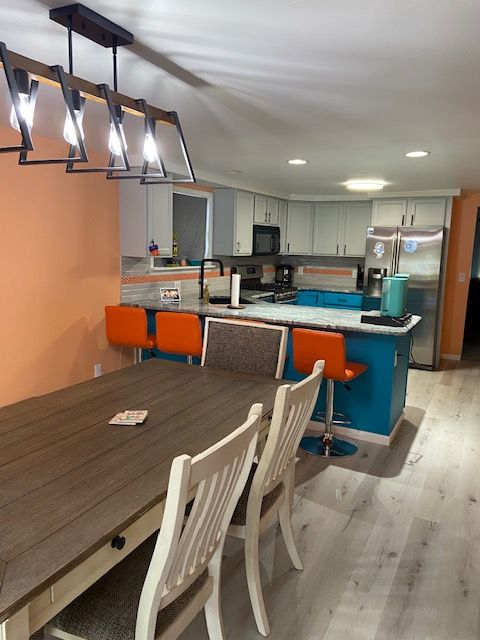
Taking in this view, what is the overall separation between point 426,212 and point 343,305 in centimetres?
160

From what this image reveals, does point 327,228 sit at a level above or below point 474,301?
above

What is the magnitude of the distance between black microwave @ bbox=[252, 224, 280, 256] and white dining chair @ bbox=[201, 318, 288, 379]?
3294mm

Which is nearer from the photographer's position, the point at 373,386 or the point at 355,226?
the point at 373,386

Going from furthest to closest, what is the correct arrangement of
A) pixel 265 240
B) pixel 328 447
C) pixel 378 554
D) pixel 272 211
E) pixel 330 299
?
pixel 330 299, pixel 272 211, pixel 265 240, pixel 328 447, pixel 378 554

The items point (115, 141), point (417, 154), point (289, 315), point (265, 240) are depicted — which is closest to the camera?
point (115, 141)

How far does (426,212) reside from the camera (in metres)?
5.74

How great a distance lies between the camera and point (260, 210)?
6.04 meters

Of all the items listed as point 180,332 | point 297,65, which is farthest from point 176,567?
point 180,332

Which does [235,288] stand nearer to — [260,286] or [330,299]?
[260,286]

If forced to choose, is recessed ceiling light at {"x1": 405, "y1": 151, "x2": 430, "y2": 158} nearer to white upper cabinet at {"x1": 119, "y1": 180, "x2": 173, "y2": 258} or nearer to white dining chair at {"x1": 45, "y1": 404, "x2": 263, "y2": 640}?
white upper cabinet at {"x1": 119, "y1": 180, "x2": 173, "y2": 258}

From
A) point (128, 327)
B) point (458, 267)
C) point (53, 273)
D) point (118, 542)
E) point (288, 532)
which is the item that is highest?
point (458, 267)

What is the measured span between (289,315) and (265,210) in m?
2.71

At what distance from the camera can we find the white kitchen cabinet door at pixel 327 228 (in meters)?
6.75

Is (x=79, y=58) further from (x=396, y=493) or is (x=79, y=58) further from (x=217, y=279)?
(x=217, y=279)
